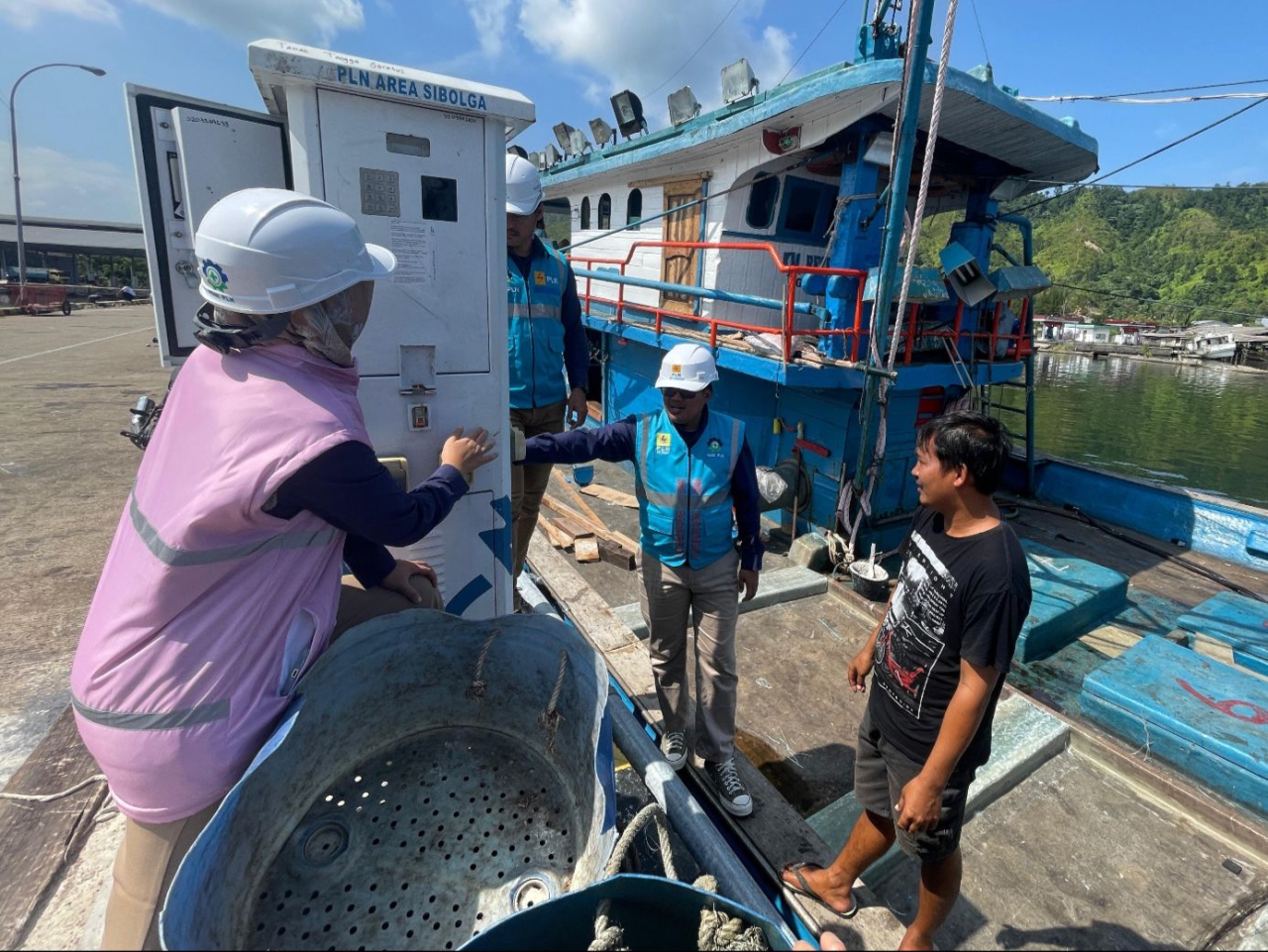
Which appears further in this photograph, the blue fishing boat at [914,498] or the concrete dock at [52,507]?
the concrete dock at [52,507]

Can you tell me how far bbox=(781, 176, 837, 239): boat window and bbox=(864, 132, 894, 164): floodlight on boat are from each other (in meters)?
1.28

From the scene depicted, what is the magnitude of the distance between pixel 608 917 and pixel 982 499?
1651 mm

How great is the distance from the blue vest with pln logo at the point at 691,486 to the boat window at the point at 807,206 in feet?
20.0

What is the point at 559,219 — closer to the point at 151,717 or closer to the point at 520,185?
the point at 520,185

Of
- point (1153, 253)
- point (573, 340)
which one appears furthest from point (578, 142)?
point (1153, 253)

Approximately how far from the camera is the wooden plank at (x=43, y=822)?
2145 mm

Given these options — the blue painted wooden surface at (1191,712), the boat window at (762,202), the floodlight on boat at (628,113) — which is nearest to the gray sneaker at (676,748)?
the blue painted wooden surface at (1191,712)

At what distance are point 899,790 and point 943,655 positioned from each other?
0.55 m

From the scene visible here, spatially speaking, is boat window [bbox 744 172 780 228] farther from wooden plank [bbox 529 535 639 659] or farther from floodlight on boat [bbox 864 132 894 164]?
wooden plank [bbox 529 535 639 659]

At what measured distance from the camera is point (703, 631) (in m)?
2.96

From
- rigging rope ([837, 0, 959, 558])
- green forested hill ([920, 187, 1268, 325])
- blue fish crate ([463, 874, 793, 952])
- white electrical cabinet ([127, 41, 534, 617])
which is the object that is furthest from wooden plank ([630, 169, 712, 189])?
green forested hill ([920, 187, 1268, 325])

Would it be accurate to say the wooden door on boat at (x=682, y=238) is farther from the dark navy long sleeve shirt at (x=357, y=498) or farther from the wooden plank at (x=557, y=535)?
the dark navy long sleeve shirt at (x=357, y=498)

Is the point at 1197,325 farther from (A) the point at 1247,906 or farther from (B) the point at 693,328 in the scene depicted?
(A) the point at 1247,906

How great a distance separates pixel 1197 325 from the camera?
168 ft
